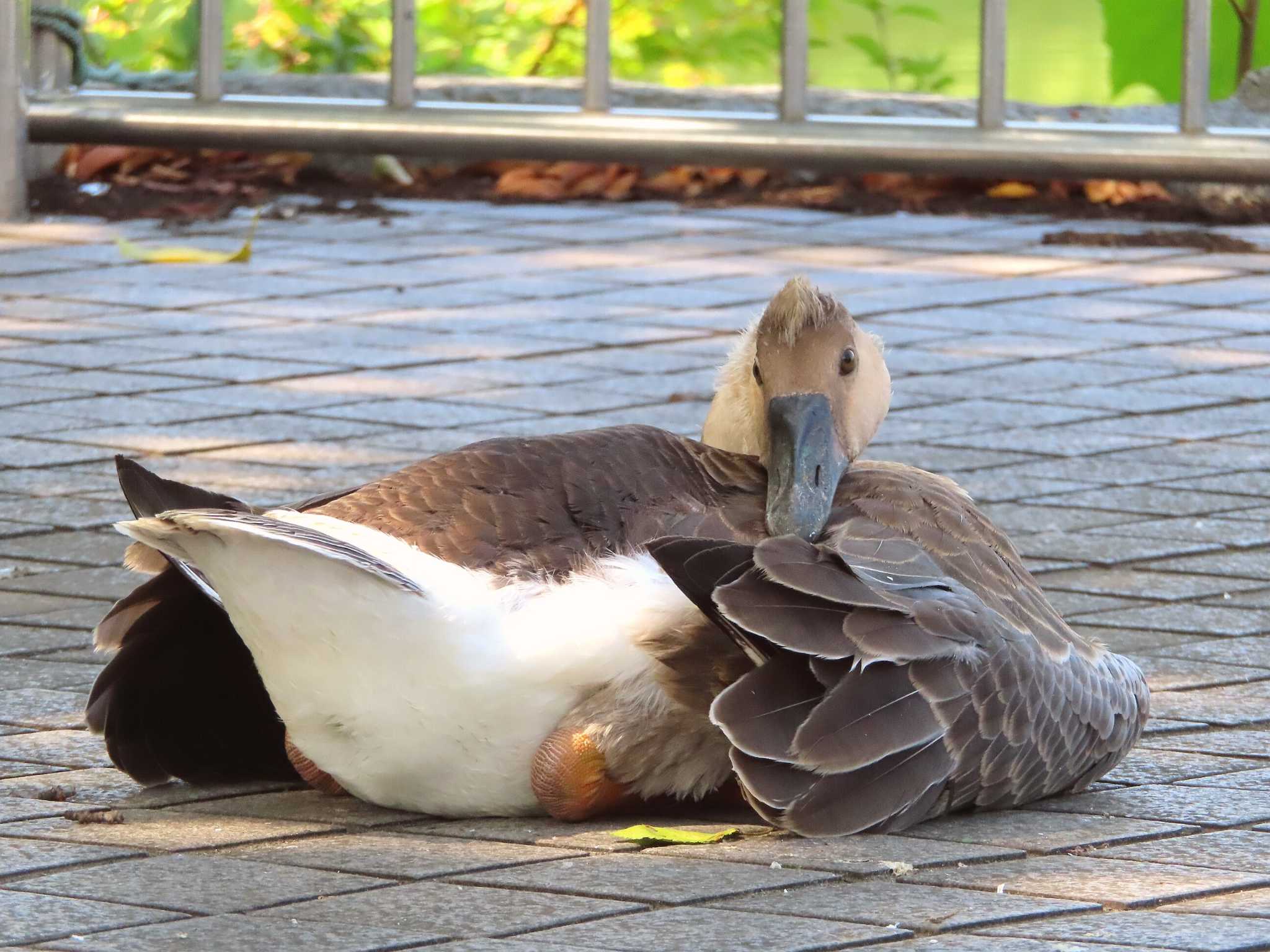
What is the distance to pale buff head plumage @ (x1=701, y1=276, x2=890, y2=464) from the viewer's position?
12.0ft

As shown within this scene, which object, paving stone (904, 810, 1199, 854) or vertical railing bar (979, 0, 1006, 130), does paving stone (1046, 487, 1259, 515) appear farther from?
vertical railing bar (979, 0, 1006, 130)

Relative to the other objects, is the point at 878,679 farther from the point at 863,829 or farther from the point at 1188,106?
the point at 1188,106

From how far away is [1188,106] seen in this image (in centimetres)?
880

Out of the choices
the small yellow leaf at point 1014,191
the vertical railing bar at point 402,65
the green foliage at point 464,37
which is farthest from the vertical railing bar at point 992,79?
the vertical railing bar at point 402,65

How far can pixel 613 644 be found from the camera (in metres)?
3.03

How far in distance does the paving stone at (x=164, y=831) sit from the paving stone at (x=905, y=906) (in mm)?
779

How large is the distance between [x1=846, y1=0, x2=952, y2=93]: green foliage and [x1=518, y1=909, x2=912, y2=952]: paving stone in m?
7.26

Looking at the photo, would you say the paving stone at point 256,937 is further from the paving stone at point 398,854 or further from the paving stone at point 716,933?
the paving stone at point 398,854

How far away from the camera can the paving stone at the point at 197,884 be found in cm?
275

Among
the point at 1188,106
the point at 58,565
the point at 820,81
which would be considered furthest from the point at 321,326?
the point at 1188,106

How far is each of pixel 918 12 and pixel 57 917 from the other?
24.6 ft

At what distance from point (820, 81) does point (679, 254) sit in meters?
1.57

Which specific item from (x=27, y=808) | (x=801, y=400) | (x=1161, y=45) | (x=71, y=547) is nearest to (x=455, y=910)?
(x=27, y=808)

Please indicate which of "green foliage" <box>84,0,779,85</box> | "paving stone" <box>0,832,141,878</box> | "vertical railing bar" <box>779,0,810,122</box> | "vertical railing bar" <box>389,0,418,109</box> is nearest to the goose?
"paving stone" <box>0,832,141,878</box>
